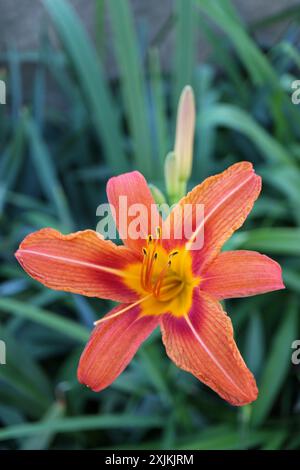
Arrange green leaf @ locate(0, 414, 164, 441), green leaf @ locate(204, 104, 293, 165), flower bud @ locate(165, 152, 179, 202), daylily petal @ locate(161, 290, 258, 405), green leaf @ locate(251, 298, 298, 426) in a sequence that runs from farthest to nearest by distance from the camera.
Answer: green leaf @ locate(204, 104, 293, 165) < green leaf @ locate(251, 298, 298, 426) < green leaf @ locate(0, 414, 164, 441) < flower bud @ locate(165, 152, 179, 202) < daylily petal @ locate(161, 290, 258, 405)

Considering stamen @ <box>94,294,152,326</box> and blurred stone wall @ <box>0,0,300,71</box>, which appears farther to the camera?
blurred stone wall @ <box>0,0,300,71</box>

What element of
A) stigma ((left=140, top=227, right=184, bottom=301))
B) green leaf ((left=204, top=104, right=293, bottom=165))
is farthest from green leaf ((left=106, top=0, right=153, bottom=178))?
stigma ((left=140, top=227, right=184, bottom=301))

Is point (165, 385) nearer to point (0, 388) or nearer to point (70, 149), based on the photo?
point (0, 388)

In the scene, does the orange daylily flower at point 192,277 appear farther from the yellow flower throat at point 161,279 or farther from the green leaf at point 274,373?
the green leaf at point 274,373

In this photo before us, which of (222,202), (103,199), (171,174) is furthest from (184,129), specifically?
(103,199)

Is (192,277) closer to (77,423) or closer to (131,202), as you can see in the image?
(131,202)

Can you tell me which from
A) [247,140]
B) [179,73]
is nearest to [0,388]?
[179,73]

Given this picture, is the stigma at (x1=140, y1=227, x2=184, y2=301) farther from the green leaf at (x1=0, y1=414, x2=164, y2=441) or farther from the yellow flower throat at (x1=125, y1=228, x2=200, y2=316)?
the green leaf at (x1=0, y1=414, x2=164, y2=441)

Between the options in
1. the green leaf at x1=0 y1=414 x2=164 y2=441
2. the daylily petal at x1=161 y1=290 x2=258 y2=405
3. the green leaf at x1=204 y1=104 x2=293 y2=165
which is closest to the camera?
the daylily petal at x1=161 y1=290 x2=258 y2=405
